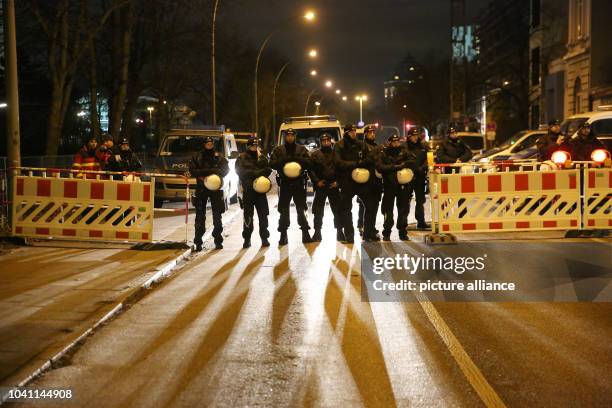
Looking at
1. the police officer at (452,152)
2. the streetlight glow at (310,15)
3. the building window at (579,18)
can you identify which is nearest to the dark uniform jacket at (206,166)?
the police officer at (452,152)

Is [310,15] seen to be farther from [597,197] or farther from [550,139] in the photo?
[597,197]

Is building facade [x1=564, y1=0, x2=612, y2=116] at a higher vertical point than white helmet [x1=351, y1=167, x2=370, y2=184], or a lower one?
higher

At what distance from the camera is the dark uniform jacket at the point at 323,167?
534 inches

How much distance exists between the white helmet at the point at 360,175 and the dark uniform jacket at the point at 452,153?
9.35ft

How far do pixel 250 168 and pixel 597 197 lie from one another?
5588 mm

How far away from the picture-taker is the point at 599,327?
24.5 feet

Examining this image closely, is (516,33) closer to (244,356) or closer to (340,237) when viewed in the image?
(340,237)

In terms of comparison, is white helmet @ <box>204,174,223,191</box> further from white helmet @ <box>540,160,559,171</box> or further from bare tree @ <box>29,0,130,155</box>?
bare tree @ <box>29,0,130,155</box>

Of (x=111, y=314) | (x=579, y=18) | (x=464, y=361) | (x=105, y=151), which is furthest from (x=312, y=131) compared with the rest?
(x=579, y=18)

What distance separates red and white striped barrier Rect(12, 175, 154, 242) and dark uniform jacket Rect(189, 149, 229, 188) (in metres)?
0.75

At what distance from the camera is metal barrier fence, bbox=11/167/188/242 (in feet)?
42.5

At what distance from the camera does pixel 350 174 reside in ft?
44.5

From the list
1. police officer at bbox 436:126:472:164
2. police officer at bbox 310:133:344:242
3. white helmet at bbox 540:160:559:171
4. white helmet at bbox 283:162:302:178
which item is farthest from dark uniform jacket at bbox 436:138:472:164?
white helmet at bbox 283:162:302:178

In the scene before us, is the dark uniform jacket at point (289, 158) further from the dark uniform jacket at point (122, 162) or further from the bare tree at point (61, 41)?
the bare tree at point (61, 41)
